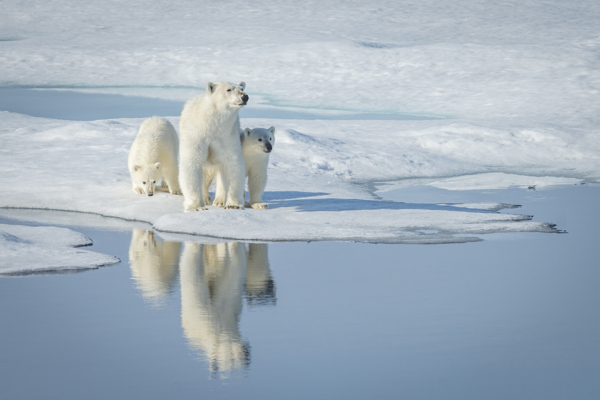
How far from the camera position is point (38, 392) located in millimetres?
2582

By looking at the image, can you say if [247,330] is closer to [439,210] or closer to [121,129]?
[439,210]

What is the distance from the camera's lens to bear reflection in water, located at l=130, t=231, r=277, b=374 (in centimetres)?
305

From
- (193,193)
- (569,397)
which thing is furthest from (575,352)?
(193,193)

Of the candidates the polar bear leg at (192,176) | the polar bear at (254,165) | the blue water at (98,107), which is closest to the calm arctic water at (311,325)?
the polar bear leg at (192,176)

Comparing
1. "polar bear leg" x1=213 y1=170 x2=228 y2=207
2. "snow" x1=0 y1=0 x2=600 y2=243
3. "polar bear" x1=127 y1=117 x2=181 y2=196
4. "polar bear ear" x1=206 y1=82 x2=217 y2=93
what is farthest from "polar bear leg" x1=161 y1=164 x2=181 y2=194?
"polar bear ear" x1=206 y1=82 x2=217 y2=93

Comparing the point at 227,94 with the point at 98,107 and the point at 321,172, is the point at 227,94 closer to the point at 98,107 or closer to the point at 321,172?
the point at 321,172

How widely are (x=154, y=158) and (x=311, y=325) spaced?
15.5 ft

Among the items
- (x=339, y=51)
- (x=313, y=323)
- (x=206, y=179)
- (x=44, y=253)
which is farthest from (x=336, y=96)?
(x=313, y=323)

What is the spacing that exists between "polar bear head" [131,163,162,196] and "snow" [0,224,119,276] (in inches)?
73.1

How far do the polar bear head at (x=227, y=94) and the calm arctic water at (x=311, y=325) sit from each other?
161cm

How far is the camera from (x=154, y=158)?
766 cm

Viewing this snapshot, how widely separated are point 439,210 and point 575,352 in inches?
150

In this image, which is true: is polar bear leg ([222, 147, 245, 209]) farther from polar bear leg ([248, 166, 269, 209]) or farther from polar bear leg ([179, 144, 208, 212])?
polar bear leg ([248, 166, 269, 209])

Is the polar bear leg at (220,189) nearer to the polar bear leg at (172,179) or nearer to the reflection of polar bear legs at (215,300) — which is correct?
the polar bear leg at (172,179)
